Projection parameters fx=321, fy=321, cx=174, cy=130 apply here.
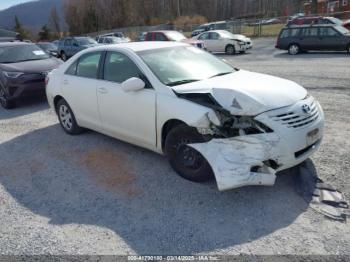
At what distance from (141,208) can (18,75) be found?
6065 mm

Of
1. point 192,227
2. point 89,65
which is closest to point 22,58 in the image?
point 89,65

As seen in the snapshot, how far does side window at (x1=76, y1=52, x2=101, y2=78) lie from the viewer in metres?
5.01

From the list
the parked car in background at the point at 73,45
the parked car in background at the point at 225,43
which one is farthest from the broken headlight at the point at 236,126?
the parked car in background at the point at 73,45

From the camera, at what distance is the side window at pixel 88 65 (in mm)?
5012

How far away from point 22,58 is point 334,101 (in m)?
8.01

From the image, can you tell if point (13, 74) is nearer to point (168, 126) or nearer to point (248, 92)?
point (168, 126)

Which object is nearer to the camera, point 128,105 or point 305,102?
point 305,102

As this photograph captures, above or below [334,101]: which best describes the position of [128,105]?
above

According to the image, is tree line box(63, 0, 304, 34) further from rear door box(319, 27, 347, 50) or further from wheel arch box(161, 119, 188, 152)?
wheel arch box(161, 119, 188, 152)

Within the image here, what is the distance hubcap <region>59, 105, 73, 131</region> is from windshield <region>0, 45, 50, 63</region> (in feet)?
12.5

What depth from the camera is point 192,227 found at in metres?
3.08

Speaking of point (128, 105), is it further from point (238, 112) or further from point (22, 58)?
point (22, 58)

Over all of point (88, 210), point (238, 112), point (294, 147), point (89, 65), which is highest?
point (89, 65)

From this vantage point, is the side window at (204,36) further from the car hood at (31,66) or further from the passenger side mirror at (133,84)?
the passenger side mirror at (133,84)
